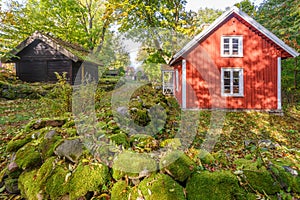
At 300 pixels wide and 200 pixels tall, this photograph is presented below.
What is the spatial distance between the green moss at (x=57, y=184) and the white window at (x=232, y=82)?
9327 millimetres

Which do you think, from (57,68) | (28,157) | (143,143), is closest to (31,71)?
(57,68)

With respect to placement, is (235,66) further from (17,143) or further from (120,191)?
(17,143)

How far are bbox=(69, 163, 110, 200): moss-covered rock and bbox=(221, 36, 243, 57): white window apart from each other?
9489mm

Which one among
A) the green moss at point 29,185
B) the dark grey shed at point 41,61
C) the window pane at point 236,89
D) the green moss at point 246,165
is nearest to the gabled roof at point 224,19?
the window pane at point 236,89

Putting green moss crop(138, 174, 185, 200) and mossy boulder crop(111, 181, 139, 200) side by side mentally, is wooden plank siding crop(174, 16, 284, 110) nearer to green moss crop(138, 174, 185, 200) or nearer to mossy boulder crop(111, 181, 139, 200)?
green moss crop(138, 174, 185, 200)

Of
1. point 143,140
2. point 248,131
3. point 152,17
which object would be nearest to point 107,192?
point 143,140

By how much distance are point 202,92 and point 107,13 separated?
15235 mm

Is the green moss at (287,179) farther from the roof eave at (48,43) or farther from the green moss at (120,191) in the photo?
the roof eave at (48,43)

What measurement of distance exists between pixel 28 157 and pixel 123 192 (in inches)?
77.1

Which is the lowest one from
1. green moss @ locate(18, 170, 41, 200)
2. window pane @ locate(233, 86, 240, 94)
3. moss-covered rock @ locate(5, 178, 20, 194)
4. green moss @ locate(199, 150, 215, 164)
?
moss-covered rock @ locate(5, 178, 20, 194)

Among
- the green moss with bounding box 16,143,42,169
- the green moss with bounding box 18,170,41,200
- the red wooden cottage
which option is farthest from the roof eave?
the green moss with bounding box 18,170,41,200

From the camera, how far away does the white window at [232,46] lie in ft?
34.1

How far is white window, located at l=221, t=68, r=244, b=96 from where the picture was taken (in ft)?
34.4

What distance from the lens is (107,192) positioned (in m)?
2.72
